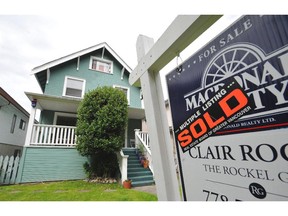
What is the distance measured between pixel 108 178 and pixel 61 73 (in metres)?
6.75

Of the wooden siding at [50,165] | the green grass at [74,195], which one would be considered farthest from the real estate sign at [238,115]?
the wooden siding at [50,165]

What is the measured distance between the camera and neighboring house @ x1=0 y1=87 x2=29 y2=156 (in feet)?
27.0

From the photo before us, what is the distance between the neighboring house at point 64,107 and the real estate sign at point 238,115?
22.2ft

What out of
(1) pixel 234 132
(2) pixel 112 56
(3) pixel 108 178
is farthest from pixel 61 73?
(1) pixel 234 132

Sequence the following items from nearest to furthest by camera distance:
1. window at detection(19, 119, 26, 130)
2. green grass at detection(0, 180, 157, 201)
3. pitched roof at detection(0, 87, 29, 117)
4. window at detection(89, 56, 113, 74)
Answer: green grass at detection(0, 180, 157, 201)
pitched roof at detection(0, 87, 29, 117)
window at detection(89, 56, 113, 74)
window at detection(19, 119, 26, 130)

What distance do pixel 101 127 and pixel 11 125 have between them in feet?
26.7

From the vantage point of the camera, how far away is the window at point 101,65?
9.73 m

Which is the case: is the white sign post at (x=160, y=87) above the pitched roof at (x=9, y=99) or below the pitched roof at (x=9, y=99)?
below

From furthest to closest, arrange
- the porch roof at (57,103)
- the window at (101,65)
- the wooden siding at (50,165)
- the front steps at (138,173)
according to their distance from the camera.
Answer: the window at (101,65) → the porch roof at (57,103) → the wooden siding at (50,165) → the front steps at (138,173)

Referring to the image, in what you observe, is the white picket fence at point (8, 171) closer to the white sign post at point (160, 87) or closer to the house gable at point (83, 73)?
the house gable at point (83, 73)

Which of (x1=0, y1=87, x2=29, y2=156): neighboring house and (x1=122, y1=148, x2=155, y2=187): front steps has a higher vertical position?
(x1=0, y1=87, x2=29, y2=156): neighboring house

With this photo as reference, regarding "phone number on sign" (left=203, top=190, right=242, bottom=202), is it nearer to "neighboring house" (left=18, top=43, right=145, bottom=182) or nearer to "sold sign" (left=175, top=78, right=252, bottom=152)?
"sold sign" (left=175, top=78, right=252, bottom=152)

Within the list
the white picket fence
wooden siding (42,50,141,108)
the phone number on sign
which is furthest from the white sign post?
wooden siding (42,50,141,108)

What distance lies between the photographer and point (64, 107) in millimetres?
7398
